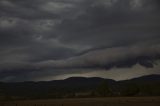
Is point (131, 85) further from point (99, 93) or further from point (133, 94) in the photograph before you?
point (99, 93)

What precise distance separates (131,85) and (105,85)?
59.4 feet

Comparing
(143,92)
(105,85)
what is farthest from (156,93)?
(105,85)

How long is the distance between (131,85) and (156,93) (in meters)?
15.3

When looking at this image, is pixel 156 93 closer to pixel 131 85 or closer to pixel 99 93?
pixel 131 85

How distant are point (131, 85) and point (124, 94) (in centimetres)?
644

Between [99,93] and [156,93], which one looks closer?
[156,93]

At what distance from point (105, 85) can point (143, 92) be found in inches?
788

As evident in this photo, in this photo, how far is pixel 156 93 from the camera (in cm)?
16475

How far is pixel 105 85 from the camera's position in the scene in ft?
568

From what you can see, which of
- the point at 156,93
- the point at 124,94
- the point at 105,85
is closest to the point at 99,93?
the point at 105,85

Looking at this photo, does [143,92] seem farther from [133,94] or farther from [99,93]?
[99,93]

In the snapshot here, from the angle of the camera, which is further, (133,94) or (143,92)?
(143,92)

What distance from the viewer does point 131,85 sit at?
522 feet

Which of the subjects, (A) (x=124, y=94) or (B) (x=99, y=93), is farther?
(B) (x=99, y=93)
